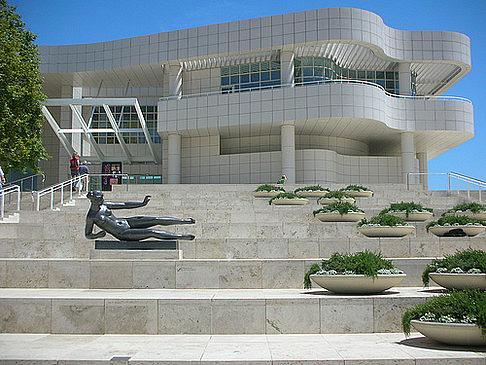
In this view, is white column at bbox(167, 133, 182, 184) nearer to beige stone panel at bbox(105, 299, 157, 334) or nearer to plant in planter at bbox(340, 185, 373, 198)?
plant in planter at bbox(340, 185, 373, 198)

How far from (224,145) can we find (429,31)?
16.6 metres

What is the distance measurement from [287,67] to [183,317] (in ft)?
89.6

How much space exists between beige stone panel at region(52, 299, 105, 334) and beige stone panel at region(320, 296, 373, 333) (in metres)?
3.79

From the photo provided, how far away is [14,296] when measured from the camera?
8977mm

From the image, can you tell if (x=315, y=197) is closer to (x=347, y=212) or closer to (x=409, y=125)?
(x=347, y=212)

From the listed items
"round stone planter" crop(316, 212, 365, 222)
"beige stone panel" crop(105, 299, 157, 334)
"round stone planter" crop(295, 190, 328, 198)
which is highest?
"round stone planter" crop(295, 190, 328, 198)

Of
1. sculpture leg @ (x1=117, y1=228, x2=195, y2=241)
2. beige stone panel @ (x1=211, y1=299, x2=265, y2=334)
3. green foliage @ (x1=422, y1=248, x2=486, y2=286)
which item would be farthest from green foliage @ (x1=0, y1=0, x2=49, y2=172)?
green foliage @ (x1=422, y1=248, x2=486, y2=286)

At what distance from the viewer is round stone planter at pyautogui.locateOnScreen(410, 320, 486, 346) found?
6609mm

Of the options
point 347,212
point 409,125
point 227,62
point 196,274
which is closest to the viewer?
point 196,274

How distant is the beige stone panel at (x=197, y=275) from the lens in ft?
34.8

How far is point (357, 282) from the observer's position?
8727mm

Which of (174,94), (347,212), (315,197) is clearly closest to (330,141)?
(174,94)

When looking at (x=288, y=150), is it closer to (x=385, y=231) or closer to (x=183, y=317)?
(x=385, y=231)

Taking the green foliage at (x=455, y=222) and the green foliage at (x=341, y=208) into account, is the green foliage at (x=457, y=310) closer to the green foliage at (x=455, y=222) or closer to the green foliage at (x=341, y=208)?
the green foliage at (x=455, y=222)
